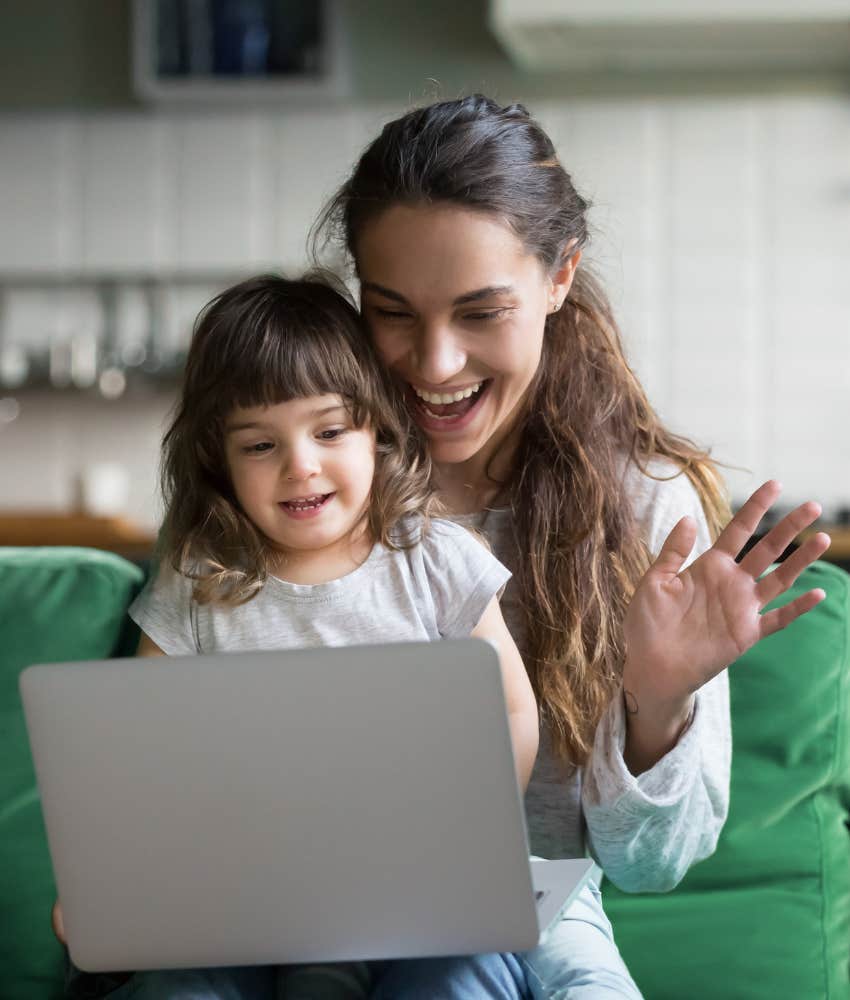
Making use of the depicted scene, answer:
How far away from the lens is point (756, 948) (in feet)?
5.17

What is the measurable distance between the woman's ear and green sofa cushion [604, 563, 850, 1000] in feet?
1.46

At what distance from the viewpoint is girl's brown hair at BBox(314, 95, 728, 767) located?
1.56m

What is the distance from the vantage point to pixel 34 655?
5.58 feet

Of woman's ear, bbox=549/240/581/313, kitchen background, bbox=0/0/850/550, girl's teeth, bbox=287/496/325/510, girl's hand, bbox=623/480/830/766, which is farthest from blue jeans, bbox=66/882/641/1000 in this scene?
kitchen background, bbox=0/0/850/550

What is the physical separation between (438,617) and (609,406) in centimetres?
38

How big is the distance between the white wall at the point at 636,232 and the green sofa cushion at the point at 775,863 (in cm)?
241

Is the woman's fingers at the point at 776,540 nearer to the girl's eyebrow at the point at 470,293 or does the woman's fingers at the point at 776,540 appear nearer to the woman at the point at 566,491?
the woman at the point at 566,491

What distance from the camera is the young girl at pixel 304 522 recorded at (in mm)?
1447

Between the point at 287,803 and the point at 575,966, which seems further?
the point at 575,966

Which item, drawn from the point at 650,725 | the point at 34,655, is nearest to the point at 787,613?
the point at 650,725

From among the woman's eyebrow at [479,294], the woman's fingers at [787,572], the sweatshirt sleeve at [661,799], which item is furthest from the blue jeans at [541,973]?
the woman's eyebrow at [479,294]

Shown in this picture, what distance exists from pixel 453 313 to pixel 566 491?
0.25m

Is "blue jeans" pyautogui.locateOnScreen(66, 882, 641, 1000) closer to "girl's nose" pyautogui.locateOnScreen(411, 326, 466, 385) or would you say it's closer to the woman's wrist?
the woman's wrist

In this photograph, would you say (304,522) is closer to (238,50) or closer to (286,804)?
(286,804)
